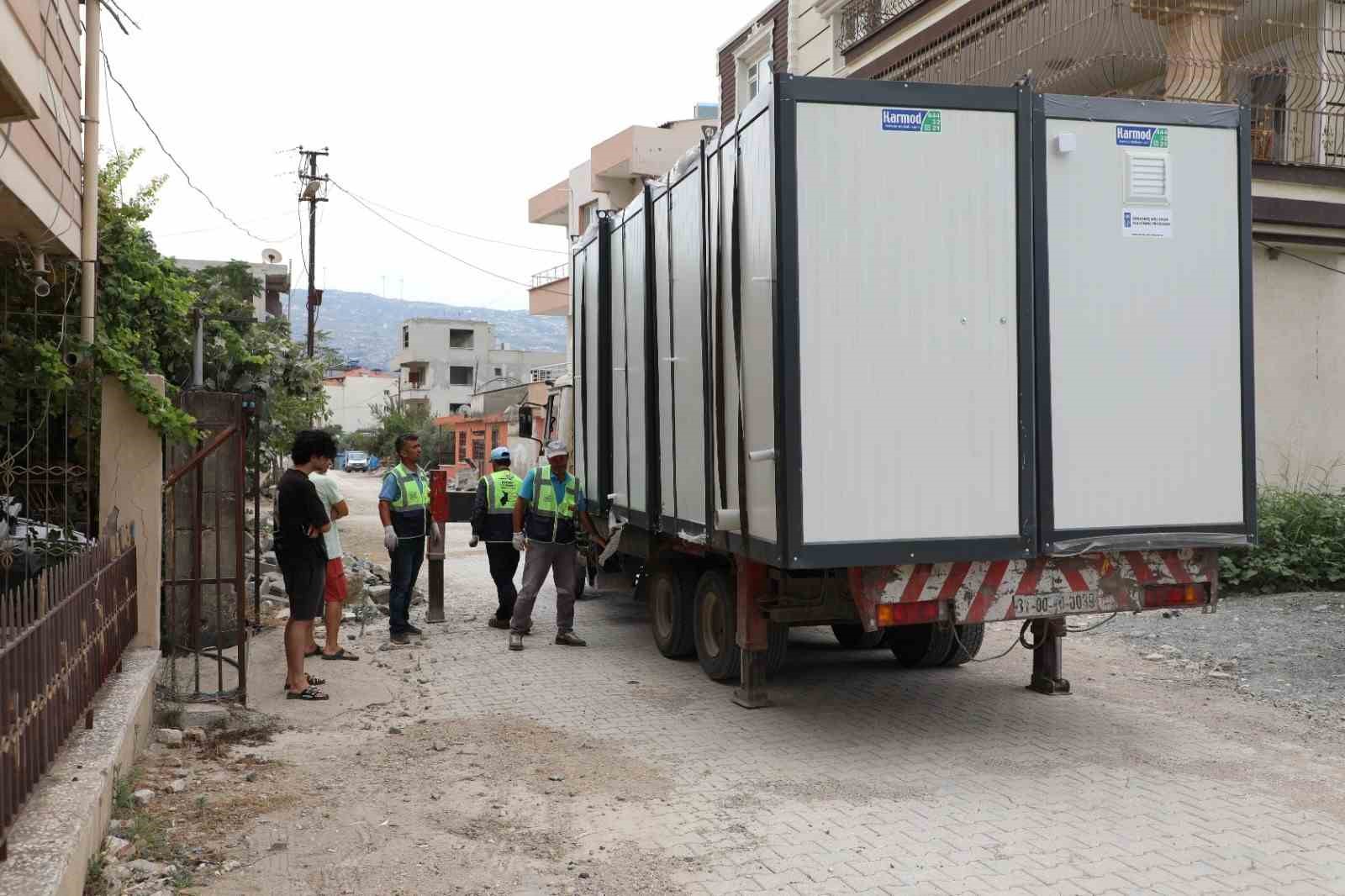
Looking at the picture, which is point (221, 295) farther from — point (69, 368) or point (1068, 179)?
point (1068, 179)

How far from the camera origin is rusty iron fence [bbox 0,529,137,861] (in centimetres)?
397

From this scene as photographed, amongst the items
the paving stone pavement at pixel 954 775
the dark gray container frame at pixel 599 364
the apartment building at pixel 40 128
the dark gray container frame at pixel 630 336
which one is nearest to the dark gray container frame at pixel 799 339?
the paving stone pavement at pixel 954 775

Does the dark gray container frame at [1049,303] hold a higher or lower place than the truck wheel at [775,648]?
higher

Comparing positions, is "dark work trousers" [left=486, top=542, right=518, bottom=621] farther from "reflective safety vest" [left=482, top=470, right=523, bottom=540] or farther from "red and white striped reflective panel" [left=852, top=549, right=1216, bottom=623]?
"red and white striped reflective panel" [left=852, top=549, right=1216, bottom=623]

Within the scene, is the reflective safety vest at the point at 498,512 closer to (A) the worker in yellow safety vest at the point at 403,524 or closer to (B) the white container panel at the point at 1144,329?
(A) the worker in yellow safety vest at the point at 403,524

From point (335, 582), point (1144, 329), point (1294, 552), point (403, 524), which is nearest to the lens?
point (1144, 329)

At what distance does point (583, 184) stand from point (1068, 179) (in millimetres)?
28793

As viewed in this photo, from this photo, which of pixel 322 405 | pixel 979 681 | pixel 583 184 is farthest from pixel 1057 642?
pixel 583 184

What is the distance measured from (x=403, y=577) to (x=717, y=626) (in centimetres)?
317

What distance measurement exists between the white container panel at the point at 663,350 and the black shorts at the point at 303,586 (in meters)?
2.42

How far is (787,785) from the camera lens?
19.7ft

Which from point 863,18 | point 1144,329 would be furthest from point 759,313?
point 863,18

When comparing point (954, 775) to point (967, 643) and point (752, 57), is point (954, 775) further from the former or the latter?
point (752, 57)

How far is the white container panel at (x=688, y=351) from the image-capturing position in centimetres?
775
